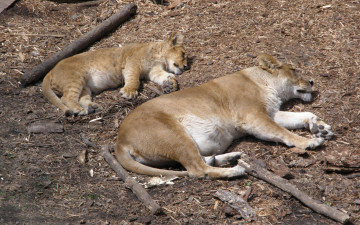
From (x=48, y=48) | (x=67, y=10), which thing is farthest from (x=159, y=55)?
(x=67, y=10)

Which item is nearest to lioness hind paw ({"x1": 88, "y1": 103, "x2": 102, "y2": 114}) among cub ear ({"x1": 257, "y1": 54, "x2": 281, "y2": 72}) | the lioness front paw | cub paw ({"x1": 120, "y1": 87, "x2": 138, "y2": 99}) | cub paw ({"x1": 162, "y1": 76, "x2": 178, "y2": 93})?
cub paw ({"x1": 120, "y1": 87, "x2": 138, "y2": 99})

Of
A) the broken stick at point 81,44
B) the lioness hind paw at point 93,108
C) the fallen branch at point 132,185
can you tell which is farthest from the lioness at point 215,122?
the broken stick at point 81,44

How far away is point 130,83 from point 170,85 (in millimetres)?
662

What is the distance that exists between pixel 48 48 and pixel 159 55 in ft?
6.57

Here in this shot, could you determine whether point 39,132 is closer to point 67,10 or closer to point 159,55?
point 159,55

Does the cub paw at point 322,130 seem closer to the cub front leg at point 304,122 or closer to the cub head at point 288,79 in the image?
the cub front leg at point 304,122

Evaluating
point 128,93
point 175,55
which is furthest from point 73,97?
point 175,55

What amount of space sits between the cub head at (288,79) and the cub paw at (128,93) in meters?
1.94

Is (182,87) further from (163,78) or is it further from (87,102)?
(87,102)

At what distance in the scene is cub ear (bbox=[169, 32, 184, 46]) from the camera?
7.95 meters

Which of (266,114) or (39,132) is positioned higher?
(266,114)

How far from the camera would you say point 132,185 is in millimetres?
4910

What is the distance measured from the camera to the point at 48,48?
8312 mm

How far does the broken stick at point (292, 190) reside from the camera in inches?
170
